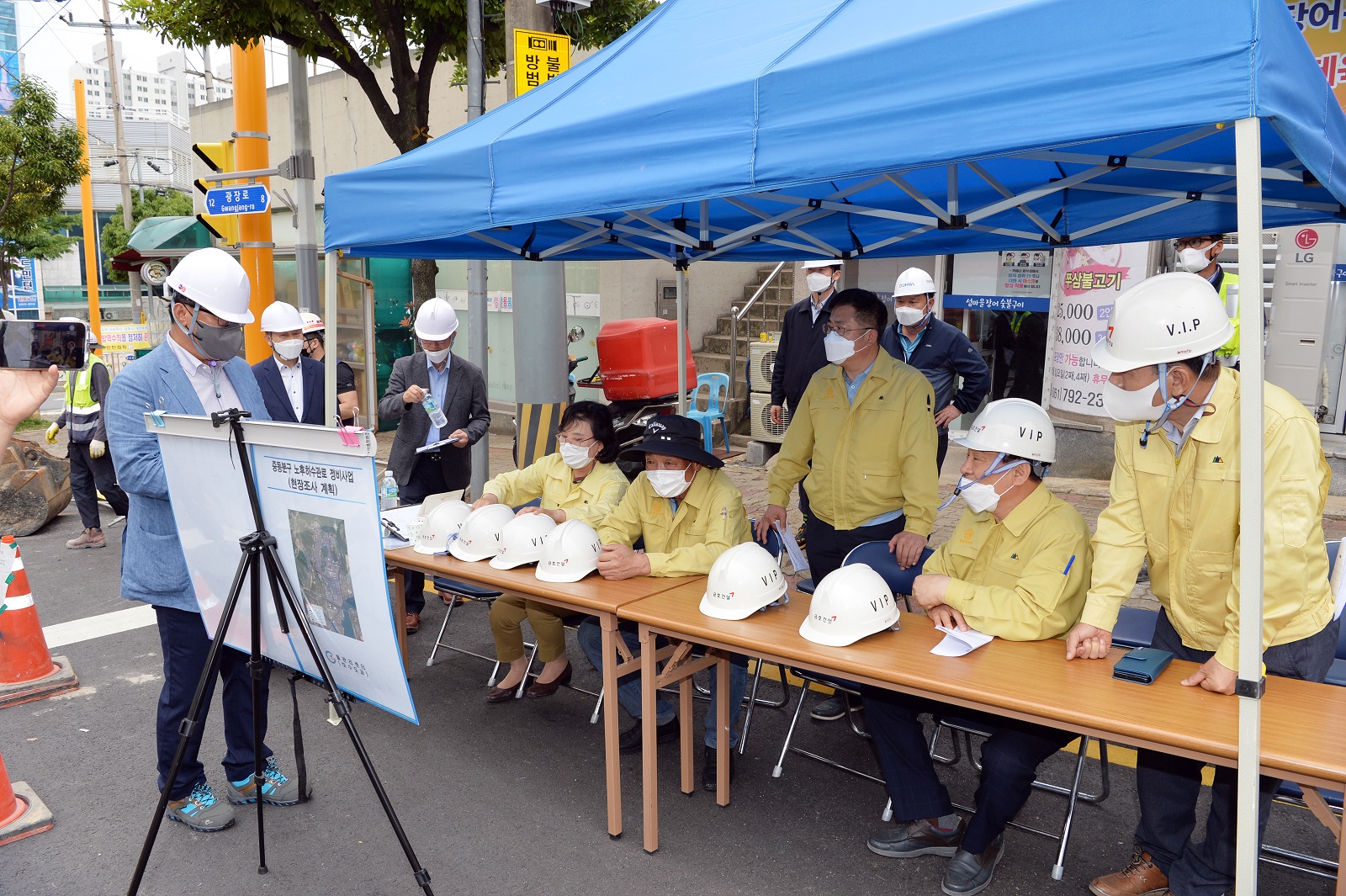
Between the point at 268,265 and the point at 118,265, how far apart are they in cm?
1574

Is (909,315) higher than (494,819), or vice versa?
(909,315)

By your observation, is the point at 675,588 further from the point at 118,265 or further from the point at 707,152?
the point at 118,265

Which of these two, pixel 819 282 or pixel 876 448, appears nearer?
pixel 876 448

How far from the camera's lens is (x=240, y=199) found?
8180 millimetres

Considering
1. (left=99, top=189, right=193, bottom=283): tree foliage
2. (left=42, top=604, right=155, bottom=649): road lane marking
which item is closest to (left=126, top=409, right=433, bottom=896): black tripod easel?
(left=42, top=604, right=155, bottom=649): road lane marking

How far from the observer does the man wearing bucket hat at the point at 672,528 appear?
384 cm

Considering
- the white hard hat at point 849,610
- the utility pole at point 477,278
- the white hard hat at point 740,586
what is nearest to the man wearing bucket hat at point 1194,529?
the white hard hat at point 849,610

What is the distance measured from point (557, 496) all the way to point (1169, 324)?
118 inches

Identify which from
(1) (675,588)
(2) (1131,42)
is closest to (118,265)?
(1) (675,588)

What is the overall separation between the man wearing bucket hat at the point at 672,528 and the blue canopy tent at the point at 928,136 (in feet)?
3.36

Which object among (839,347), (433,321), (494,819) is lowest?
(494,819)

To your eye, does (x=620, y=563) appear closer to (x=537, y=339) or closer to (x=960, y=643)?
(x=960, y=643)

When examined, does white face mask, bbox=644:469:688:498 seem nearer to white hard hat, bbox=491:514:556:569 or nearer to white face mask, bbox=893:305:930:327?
white hard hat, bbox=491:514:556:569

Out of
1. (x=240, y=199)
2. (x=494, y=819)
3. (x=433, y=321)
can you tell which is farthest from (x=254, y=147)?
(x=494, y=819)
